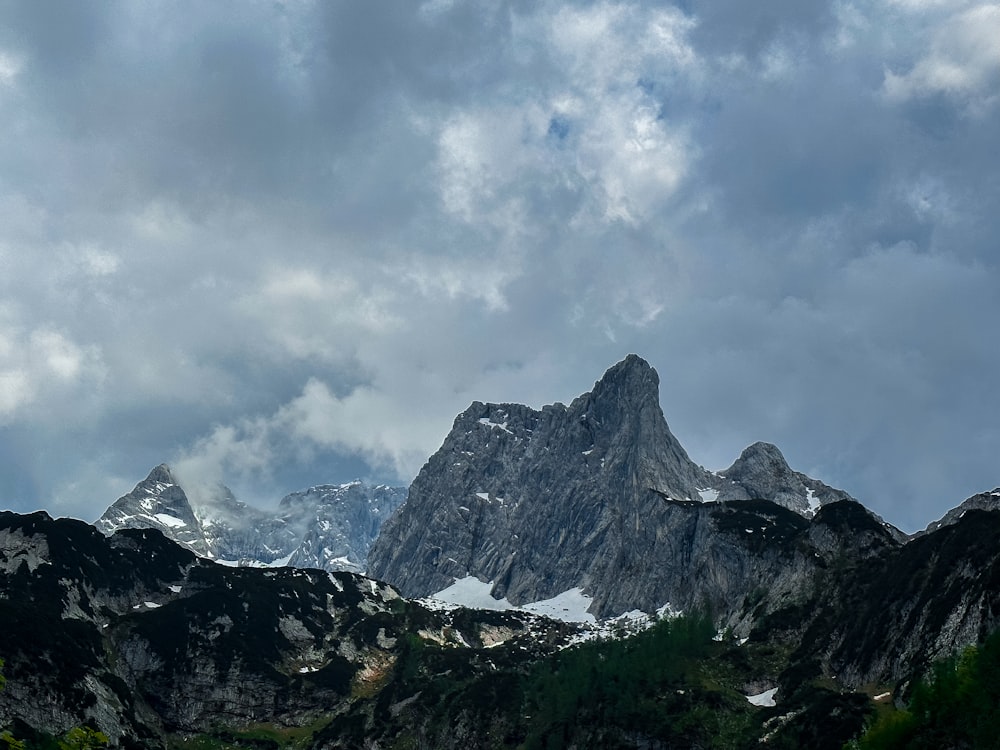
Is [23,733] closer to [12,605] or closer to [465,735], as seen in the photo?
[12,605]

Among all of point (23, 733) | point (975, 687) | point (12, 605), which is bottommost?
point (23, 733)

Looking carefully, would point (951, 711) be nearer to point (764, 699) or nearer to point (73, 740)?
point (764, 699)

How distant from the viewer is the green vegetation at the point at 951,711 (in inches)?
3927

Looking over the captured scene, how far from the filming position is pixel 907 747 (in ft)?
342

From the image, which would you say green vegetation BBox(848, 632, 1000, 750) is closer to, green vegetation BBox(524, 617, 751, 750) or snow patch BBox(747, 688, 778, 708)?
green vegetation BBox(524, 617, 751, 750)

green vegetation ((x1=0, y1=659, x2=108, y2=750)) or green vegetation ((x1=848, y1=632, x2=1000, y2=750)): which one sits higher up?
green vegetation ((x1=848, y1=632, x2=1000, y2=750))

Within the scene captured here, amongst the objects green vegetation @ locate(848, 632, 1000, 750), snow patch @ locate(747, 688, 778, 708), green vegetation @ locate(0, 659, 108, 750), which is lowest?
green vegetation @ locate(0, 659, 108, 750)

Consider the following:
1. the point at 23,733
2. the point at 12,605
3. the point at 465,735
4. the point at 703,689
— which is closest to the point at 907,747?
the point at 703,689

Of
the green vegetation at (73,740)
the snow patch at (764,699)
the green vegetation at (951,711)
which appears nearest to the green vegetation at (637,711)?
the snow patch at (764,699)

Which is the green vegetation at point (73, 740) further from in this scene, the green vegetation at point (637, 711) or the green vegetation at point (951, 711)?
the green vegetation at point (637, 711)

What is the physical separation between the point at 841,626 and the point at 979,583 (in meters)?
49.4

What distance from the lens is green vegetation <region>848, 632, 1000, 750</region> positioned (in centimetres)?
9975

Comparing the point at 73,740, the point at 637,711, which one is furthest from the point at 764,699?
the point at 73,740

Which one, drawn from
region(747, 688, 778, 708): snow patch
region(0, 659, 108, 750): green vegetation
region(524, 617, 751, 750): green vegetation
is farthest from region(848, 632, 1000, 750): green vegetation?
region(0, 659, 108, 750): green vegetation
